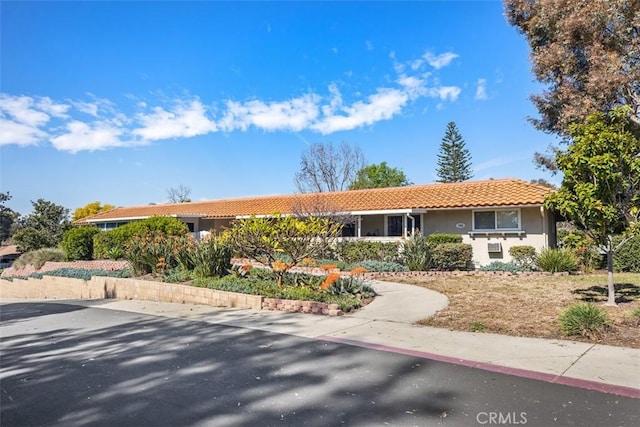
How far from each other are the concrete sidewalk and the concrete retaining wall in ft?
1.55

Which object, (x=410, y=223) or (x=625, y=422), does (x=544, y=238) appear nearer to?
(x=410, y=223)

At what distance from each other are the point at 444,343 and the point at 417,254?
947 centimetres

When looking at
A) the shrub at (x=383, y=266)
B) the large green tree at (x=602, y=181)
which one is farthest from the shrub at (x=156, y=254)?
the large green tree at (x=602, y=181)

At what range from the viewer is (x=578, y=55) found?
13656mm

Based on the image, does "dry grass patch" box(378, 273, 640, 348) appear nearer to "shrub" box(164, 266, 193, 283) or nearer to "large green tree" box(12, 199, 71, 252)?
"shrub" box(164, 266, 193, 283)

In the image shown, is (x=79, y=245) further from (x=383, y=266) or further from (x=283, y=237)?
(x=283, y=237)

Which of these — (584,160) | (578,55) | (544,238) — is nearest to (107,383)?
(584,160)

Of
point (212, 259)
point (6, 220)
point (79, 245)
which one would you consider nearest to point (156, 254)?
point (212, 259)

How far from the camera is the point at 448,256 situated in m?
16.2

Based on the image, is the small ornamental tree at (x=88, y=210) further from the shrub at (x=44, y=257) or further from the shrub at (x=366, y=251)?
the shrub at (x=366, y=251)

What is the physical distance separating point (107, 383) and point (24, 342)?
3.73 m

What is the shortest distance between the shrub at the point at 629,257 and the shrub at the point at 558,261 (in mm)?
1521

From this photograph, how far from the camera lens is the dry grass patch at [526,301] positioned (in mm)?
7035

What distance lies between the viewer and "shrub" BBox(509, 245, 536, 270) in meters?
16.2
